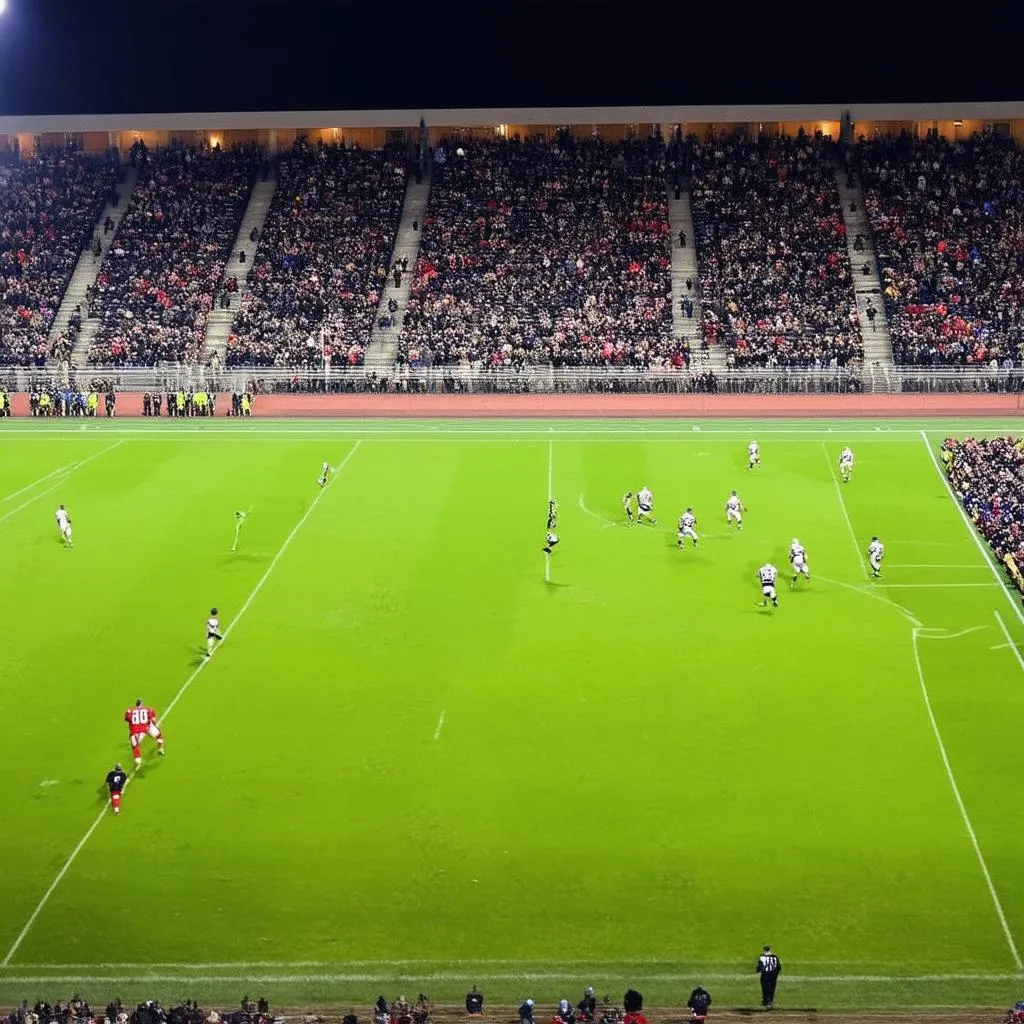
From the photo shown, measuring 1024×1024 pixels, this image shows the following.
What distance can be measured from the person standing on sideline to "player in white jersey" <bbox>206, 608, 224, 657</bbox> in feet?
68.3

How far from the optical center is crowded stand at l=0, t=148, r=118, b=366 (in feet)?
285

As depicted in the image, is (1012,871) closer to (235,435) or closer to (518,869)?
(518,869)

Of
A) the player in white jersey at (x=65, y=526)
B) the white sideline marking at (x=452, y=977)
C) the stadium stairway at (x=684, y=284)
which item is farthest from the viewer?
the stadium stairway at (x=684, y=284)

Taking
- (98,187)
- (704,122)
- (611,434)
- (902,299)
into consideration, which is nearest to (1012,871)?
(611,434)

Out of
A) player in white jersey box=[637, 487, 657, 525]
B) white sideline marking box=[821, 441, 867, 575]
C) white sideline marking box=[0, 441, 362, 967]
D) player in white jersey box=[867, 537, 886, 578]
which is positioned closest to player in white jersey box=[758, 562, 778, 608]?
player in white jersey box=[867, 537, 886, 578]

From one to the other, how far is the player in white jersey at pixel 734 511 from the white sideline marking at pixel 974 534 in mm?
7777

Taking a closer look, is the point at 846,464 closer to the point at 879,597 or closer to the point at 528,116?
the point at 879,597

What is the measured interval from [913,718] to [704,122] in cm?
6198

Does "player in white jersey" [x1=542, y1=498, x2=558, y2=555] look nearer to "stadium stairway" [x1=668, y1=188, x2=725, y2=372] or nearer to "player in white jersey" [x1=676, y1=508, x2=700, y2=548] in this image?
"player in white jersey" [x1=676, y1=508, x2=700, y2=548]

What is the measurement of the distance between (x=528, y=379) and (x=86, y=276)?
27.5 metres

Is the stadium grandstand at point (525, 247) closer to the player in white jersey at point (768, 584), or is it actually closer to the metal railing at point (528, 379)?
the metal railing at point (528, 379)

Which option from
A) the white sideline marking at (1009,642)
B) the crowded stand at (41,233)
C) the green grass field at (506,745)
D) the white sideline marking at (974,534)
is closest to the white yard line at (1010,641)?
the white sideline marking at (1009,642)

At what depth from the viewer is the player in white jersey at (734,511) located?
5706 cm

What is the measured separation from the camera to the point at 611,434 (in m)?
73.2
